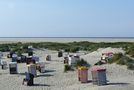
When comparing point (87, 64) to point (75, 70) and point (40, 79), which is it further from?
point (40, 79)

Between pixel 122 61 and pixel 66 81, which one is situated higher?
pixel 122 61

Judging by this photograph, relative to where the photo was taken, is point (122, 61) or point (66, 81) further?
point (122, 61)

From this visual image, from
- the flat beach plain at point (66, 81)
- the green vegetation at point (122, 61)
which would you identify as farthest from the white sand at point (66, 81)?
the green vegetation at point (122, 61)

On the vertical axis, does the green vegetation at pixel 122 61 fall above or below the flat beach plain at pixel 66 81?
above

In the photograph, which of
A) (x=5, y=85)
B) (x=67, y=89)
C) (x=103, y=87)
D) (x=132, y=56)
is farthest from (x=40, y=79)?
(x=132, y=56)

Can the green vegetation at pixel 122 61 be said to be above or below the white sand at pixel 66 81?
above

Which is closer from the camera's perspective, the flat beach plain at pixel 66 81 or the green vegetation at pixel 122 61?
the flat beach plain at pixel 66 81

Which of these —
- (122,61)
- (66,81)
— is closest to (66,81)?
(66,81)

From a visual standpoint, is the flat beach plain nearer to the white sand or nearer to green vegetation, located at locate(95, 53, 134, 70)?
the white sand

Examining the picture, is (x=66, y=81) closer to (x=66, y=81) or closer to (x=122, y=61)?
(x=66, y=81)

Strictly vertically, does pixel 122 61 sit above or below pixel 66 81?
above

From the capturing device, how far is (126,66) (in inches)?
960

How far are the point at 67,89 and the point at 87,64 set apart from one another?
27.9 feet

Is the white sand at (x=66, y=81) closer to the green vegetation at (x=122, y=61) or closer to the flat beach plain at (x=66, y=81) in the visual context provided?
the flat beach plain at (x=66, y=81)
